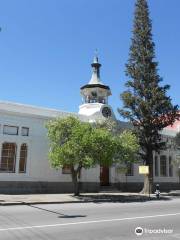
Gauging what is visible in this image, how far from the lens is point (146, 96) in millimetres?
29797

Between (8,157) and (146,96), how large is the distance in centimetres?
1275

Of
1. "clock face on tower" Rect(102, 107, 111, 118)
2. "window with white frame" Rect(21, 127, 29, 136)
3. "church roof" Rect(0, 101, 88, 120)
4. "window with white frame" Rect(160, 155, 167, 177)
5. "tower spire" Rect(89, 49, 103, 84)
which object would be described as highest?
"tower spire" Rect(89, 49, 103, 84)

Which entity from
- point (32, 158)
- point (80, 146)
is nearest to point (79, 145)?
point (80, 146)

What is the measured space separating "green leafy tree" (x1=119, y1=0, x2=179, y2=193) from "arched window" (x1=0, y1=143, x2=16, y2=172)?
993cm

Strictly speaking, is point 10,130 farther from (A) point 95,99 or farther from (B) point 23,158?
(A) point 95,99

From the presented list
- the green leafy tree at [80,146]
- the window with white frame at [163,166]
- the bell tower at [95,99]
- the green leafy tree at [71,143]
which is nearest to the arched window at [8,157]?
the green leafy tree at [80,146]

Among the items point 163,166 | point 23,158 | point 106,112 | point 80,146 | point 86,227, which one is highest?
point 106,112

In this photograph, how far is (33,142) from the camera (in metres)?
27.0

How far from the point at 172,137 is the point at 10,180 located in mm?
20002

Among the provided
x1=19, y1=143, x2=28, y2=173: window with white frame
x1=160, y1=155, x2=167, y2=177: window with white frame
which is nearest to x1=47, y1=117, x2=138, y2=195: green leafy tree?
x1=19, y1=143, x2=28, y2=173: window with white frame

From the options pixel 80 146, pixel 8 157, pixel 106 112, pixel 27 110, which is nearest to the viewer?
pixel 80 146

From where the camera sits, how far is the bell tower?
31844mm

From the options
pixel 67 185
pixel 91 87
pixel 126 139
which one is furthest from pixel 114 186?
pixel 91 87

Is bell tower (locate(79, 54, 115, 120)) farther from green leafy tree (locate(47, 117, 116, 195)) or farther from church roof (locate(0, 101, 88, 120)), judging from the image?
green leafy tree (locate(47, 117, 116, 195))
